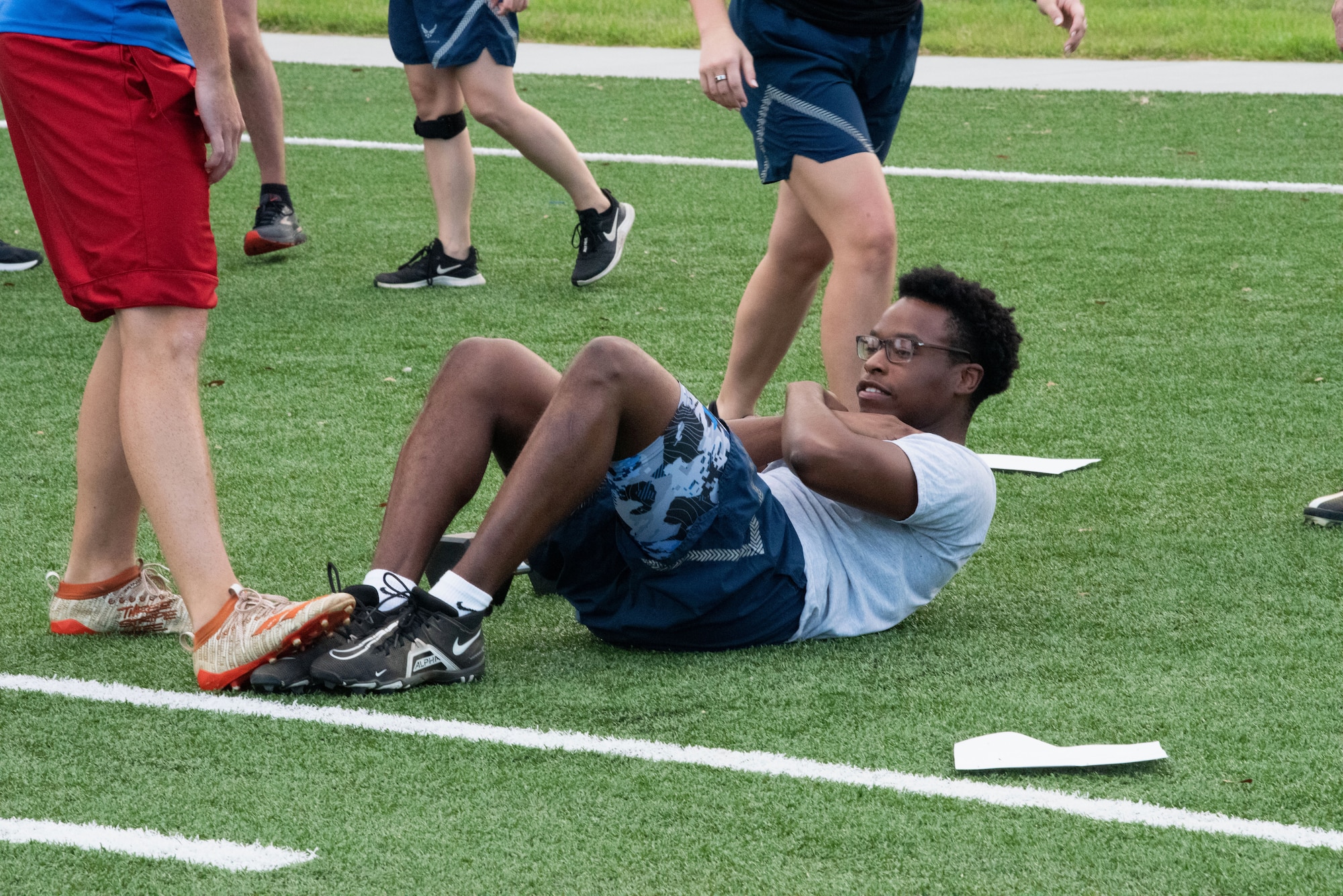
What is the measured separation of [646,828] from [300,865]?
0.52 m

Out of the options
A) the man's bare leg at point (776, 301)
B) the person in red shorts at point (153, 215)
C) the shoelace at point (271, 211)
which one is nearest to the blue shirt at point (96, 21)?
the person in red shorts at point (153, 215)

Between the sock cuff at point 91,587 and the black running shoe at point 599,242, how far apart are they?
3680mm

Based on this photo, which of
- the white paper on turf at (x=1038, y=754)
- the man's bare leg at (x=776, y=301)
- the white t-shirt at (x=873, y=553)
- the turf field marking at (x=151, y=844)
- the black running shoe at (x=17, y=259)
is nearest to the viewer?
the turf field marking at (x=151, y=844)

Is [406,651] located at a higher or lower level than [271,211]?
higher

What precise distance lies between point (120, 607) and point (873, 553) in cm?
154

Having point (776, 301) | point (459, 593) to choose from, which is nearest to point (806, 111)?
point (776, 301)

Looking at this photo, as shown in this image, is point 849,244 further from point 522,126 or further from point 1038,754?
point 522,126

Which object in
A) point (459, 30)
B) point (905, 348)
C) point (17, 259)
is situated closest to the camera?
point (905, 348)

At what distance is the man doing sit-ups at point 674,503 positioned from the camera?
3.22m

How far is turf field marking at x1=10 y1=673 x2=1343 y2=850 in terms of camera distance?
266 centimetres

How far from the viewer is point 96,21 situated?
3.23m

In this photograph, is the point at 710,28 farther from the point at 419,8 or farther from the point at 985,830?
the point at 419,8

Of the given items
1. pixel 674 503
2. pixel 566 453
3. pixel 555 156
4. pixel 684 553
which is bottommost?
pixel 555 156

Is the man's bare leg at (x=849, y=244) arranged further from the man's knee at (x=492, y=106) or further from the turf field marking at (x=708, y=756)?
the man's knee at (x=492, y=106)
